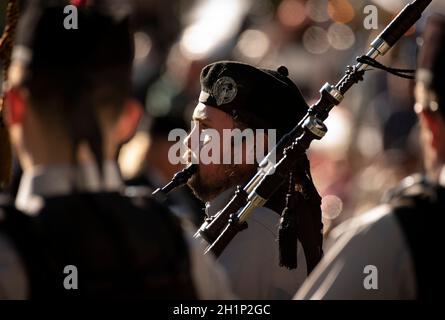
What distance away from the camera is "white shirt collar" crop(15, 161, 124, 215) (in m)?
3.26

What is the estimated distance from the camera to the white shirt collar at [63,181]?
3256mm

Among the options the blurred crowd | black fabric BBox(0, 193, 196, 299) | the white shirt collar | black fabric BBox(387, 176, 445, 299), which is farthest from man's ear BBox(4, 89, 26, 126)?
the blurred crowd

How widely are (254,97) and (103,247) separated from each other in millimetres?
995

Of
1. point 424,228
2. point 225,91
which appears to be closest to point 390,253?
point 424,228

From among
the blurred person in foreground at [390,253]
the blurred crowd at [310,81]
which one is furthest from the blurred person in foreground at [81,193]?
the blurred crowd at [310,81]

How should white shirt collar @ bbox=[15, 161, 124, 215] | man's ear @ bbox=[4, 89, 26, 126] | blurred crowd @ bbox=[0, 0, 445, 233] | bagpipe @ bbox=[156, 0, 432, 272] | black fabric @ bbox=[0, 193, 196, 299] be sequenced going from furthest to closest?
blurred crowd @ bbox=[0, 0, 445, 233] → bagpipe @ bbox=[156, 0, 432, 272] → man's ear @ bbox=[4, 89, 26, 126] → white shirt collar @ bbox=[15, 161, 124, 215] → black fabric @ bbox=[0, 193, 196, 299]

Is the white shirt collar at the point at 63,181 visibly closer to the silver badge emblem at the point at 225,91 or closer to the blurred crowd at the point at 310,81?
the silver badge emblem at the point at 225,91

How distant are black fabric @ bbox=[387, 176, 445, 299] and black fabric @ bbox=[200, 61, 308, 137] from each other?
0.71 meters

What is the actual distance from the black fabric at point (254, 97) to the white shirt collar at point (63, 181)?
73 cm

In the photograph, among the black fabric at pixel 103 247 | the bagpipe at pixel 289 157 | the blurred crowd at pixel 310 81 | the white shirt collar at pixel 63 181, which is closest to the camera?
the black fabric at pixel 103 247

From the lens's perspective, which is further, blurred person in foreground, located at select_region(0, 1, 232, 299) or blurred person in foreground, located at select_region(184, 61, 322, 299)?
blurred person in foreground, located at select_region(184, 61, 322, 299)

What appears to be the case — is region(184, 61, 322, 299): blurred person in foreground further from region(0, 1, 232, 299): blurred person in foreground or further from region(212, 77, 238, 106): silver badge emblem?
region(0, 1, 232, 299): blurred person in foreground

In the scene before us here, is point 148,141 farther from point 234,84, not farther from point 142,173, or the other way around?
point 234,84

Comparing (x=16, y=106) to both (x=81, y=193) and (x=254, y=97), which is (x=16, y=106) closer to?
(x=81, y=193)
